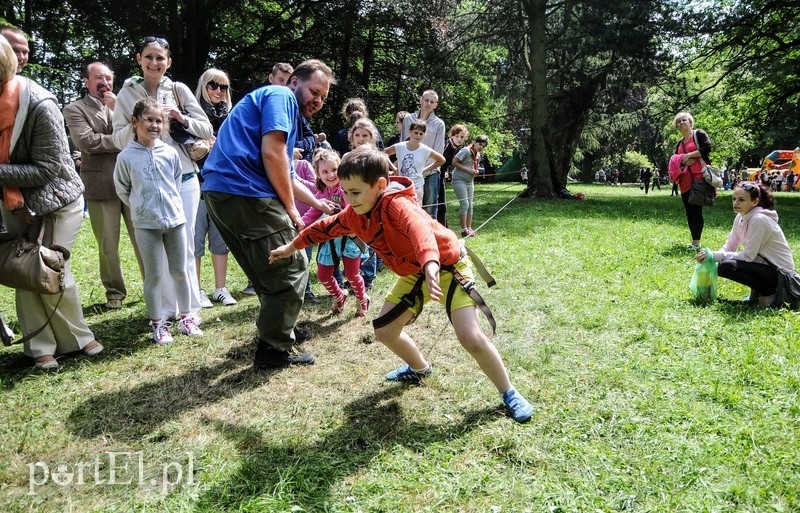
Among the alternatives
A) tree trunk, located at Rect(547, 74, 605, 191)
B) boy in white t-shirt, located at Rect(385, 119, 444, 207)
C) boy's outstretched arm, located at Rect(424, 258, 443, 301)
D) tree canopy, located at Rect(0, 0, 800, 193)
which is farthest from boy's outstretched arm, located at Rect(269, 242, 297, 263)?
tree trunk, located at Rect(547, 74, 605, 191)

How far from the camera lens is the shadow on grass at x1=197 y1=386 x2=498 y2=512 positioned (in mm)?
2391

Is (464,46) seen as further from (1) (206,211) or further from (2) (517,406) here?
(2) (517,406)

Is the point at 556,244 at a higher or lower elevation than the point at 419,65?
lower

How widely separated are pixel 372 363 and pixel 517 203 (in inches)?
509

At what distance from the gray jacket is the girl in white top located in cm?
55

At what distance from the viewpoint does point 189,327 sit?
178 inches

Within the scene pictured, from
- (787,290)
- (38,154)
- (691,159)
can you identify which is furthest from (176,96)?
(691,159)

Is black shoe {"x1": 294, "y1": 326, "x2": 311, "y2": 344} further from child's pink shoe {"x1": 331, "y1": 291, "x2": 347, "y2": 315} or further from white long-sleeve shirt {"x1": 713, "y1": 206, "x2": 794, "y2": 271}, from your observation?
white long-sleeve shirt {"x1": 713, "y1": 206, "x2": 794, "y2": 271}

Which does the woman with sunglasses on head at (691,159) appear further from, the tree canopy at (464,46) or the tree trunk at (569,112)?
the tree trunk at (569,112)

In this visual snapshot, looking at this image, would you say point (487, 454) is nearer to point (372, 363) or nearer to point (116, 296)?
point (372, 363)

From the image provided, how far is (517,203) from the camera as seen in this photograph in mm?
16109

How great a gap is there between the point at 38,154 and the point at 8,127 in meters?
0.23

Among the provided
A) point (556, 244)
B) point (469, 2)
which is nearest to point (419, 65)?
point (469, 2)

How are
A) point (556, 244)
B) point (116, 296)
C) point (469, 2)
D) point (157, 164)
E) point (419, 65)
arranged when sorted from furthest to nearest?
point (469, 2) → point (419, 65) → point (556, 244) → point (116, 296) → point (157, 164)
